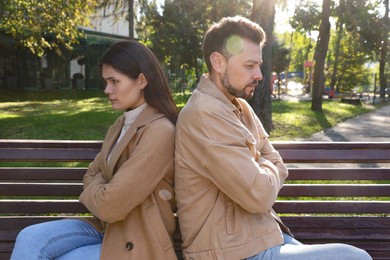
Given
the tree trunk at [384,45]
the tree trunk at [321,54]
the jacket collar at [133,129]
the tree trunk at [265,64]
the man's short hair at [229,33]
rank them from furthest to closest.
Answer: the tree trunk at [384,45], the tree trunk at [321,54], the tree trunk at [265,64], the jacket collar at [133,129], the man's short hair at [229,33]

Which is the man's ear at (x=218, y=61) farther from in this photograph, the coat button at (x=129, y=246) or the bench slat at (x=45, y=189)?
the bench slat at (x=45, y=189)

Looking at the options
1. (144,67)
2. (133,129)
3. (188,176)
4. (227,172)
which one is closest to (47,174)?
(133,129)

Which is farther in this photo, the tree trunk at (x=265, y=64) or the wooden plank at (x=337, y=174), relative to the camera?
the tree trunk at (x=265, y=64)

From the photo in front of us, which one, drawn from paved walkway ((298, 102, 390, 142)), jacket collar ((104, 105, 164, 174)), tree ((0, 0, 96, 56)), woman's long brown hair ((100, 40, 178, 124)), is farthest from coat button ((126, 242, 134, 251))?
tree ((0, 0, 96, 56))

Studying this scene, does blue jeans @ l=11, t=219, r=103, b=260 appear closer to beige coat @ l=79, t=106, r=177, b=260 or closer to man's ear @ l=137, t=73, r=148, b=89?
beige coat @ l=79, t=106, r=177, b=260

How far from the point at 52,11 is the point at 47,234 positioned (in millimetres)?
15663

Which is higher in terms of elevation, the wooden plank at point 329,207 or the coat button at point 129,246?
the coat button at point 129,246

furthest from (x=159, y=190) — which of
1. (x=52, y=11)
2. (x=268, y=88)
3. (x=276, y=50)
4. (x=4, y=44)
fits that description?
(x=276, y=50)

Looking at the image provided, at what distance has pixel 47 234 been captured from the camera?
2734mm

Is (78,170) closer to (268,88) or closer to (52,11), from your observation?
(268,88)

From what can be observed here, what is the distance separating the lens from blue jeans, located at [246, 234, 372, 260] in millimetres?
2361

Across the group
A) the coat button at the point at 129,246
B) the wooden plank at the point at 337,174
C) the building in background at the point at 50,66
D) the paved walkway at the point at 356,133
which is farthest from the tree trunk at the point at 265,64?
the building in background at the point at 50,66

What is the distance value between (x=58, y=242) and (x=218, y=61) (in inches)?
50.7

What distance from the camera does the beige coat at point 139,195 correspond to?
8.51 ft
